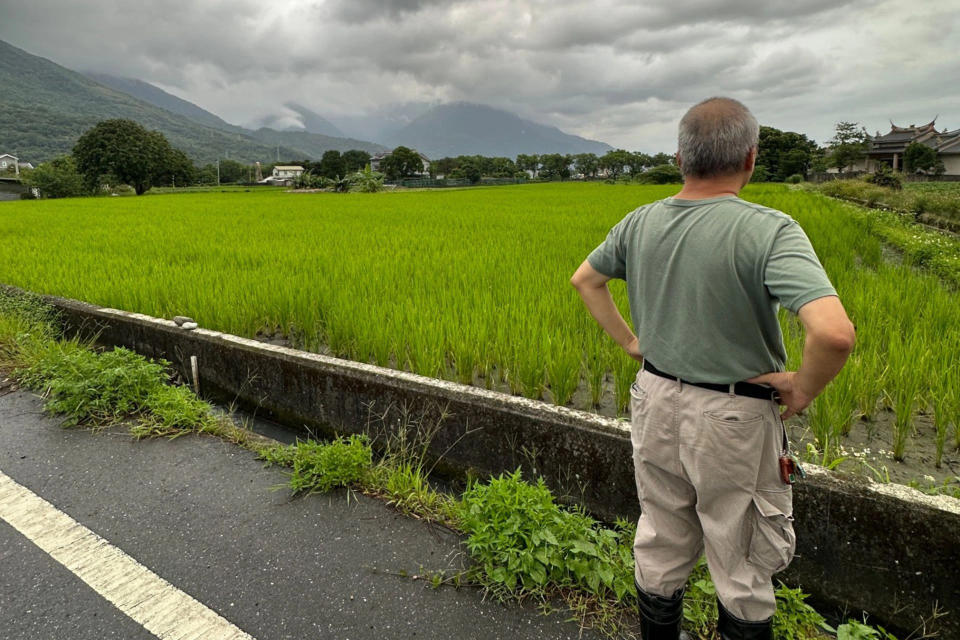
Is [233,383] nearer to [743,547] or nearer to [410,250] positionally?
[743,547]

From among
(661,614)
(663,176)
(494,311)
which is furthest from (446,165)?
(661,614)

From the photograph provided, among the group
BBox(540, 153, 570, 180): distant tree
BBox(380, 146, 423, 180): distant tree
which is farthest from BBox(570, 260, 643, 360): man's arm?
BBox(540, 153, 570, 180): distant tree

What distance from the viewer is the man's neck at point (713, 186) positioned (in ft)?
3.65

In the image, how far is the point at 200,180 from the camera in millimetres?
68250

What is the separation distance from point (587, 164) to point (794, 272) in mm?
85205

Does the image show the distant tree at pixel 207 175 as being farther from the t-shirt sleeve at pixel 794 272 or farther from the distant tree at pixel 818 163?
the t-shirt sleeve at pixel 794 272

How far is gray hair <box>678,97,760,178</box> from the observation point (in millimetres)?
1060

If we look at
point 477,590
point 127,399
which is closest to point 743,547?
point 477,590

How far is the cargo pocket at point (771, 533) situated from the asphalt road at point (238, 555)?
0.59 metres

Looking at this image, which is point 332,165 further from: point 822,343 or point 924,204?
point 822,343

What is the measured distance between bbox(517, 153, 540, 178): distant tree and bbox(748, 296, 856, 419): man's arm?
84621 mm

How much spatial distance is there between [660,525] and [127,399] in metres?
3.04

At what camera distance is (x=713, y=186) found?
3.71ft

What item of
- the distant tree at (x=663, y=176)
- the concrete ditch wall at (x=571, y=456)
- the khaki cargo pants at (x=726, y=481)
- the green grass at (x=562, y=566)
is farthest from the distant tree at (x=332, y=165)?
the khaki cargo pants at (x=726, y=481)
